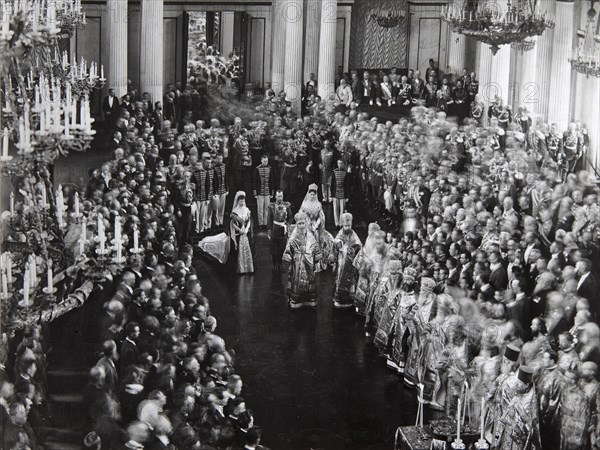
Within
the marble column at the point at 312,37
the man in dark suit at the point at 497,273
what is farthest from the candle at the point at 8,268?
the man in dark suit at the point at 497,273

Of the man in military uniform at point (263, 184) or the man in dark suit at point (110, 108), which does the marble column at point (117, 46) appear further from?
the man in military uniform at point (263, 184)

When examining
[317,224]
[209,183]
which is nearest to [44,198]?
[209,183]

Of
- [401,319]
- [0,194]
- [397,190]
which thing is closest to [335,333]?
[401,319]

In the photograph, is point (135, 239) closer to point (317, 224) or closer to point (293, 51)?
point (317, 224)

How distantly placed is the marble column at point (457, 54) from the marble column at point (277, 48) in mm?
2227

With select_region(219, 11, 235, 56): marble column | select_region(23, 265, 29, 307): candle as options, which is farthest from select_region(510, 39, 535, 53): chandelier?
select_region(23, 265, 29, 307): candle

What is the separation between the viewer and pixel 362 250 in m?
Result: 16.1

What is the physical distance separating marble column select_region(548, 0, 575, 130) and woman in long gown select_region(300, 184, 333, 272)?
3.25m

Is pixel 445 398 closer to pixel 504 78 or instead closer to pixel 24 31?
pixel 504 78

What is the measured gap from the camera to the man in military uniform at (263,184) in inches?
630

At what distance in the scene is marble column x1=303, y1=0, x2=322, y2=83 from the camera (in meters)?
16.0

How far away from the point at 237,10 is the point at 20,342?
16.8ft

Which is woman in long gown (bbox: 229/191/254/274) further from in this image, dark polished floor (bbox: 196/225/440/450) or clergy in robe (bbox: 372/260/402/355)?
clergy in robe (bbox: 372/260/402/355)

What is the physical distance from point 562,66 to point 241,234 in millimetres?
4720
